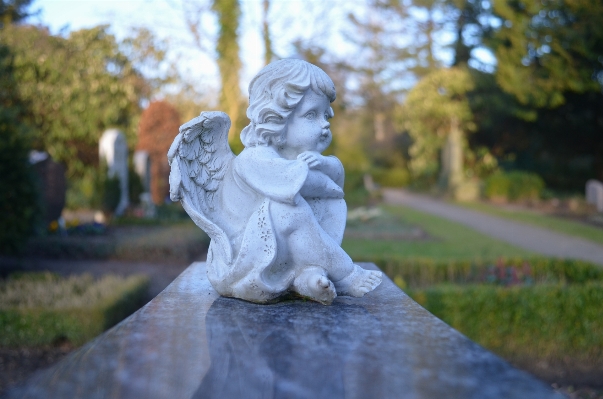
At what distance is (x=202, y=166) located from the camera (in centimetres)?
292

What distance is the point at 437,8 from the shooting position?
24.0 metres

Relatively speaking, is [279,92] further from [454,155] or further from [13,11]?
[454,155]

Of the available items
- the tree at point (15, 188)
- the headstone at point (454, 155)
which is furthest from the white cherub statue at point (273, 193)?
the headstone at point (454, 155)

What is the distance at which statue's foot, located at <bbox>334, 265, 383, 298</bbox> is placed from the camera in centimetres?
277

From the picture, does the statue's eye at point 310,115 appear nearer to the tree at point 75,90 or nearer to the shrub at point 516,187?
the tree at point 75,90

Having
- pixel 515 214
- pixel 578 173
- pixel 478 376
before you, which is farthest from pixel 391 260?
pixel 578 173

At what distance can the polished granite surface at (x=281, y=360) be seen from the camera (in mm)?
1667

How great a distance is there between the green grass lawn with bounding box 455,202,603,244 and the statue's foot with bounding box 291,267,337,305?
32.0 feet

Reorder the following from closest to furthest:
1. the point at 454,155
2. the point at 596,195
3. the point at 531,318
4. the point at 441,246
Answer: the point at 531,318 → the point at 441,246 → the point at 596,195 → the point at 454,155

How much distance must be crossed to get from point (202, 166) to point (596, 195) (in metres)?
16.2

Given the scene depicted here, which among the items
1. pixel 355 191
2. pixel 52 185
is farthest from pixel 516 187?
pixel 52 185

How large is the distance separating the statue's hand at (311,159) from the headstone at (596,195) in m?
14.8

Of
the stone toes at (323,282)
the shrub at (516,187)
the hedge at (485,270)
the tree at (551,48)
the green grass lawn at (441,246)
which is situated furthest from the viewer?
the shrub at (516,187)

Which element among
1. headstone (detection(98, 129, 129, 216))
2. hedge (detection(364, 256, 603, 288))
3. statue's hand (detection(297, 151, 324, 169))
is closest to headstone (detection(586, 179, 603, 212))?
hedge (detection(364, 256, 603, 288))
